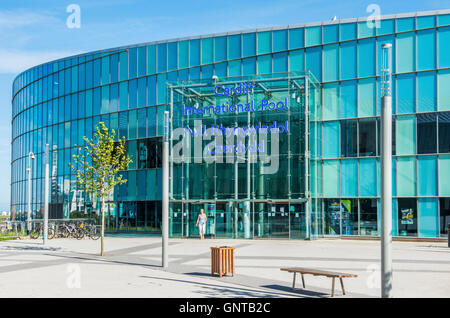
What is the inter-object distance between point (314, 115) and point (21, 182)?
37.0 metres

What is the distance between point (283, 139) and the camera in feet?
100.0

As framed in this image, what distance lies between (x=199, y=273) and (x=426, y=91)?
2069 cm

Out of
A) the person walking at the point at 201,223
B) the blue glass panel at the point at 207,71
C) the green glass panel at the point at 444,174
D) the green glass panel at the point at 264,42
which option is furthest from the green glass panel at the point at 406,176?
the blue glass panel at the point at 207,71

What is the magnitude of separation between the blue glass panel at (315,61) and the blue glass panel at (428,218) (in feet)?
32.8

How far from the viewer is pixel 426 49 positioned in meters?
30.3

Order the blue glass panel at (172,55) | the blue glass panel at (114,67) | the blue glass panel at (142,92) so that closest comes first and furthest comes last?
the blue glass panel at (172,55) → the blue glass panel at (142,92) → the blue glass panel at (114,67)

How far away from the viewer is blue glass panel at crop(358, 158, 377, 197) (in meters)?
31.5

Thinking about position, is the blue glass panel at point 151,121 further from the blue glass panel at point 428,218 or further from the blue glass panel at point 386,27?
the blue glass panel at point 428,218

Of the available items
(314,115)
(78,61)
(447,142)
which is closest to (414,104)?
(447,142)

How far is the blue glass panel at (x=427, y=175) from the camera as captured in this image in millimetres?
→ 29812

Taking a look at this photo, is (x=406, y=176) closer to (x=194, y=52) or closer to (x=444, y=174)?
(x=444, y=174)

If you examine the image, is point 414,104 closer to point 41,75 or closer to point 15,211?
point 41,75

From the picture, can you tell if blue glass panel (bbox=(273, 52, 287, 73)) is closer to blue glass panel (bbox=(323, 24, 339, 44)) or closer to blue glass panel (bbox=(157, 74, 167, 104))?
Answer: blue glass panel (bbox=(323, 24, 339, 44))
